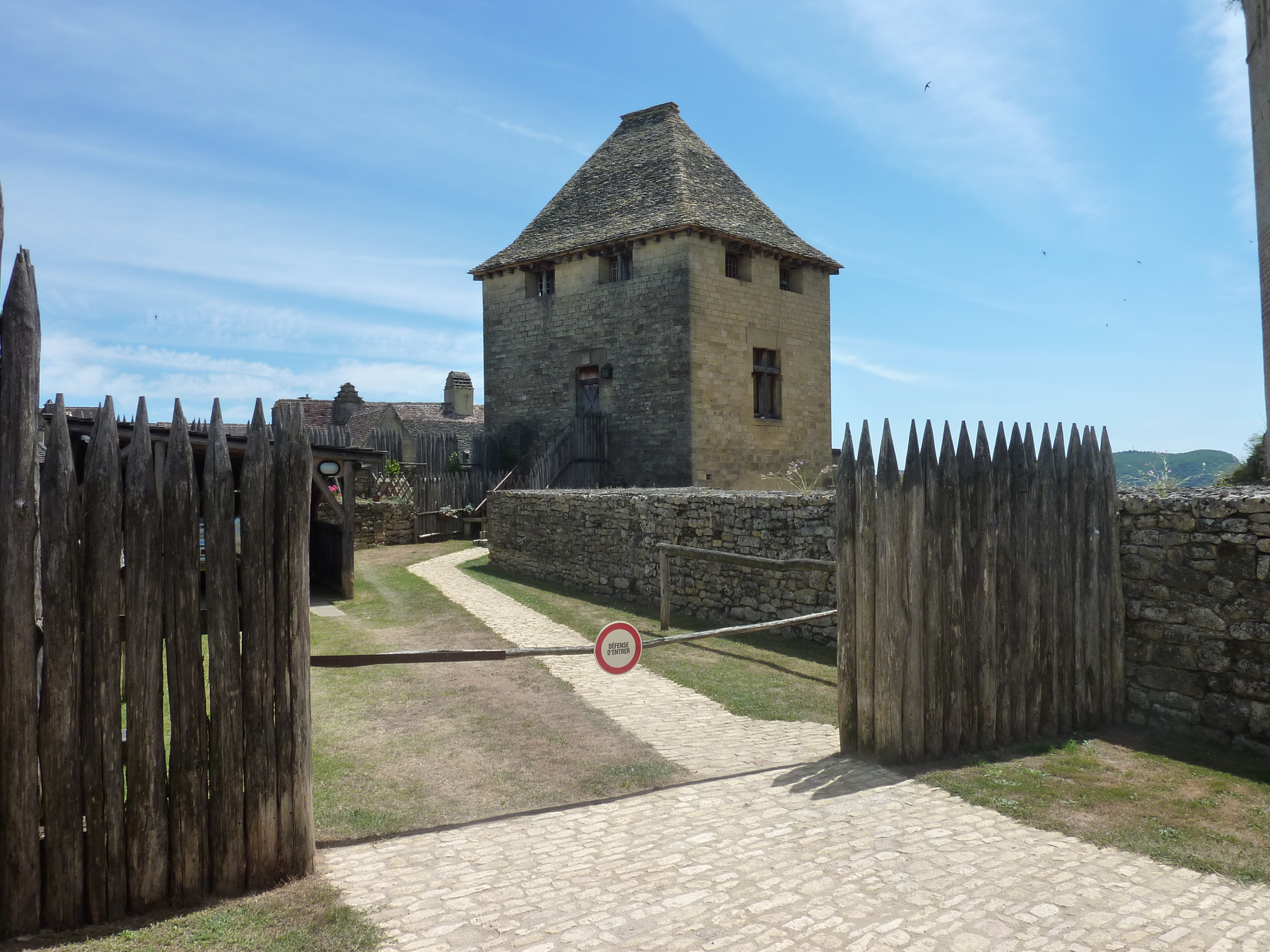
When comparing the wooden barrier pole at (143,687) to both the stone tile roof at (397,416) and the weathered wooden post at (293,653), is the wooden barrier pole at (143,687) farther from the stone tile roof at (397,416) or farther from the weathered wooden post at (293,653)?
the stone tile roof at (397,416)

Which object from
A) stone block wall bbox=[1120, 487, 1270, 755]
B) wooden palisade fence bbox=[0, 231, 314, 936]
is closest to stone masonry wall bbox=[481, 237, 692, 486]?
stone block wall bbox=[1120, 487, 1270, 755]

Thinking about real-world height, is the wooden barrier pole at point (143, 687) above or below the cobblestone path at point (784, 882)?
above

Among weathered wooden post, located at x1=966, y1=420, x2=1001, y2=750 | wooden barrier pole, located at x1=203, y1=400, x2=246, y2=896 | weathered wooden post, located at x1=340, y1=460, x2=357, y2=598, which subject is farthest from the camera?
weathered wooden post, located at x1=340, y1=460, x2=357, y2=598

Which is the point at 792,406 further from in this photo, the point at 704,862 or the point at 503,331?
the point at 704,862

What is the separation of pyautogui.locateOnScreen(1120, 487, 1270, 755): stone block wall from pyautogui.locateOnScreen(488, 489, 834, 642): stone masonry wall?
10.3 ft

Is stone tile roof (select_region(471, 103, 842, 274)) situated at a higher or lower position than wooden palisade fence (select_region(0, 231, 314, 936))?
higher

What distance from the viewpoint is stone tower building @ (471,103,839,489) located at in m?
20.4

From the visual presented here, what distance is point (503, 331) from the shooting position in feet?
78.6

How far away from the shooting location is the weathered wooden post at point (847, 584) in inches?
217

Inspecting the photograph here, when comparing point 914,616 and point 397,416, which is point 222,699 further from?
point 397,416

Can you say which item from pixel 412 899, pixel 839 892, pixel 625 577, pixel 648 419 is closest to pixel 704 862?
pixel 839 892

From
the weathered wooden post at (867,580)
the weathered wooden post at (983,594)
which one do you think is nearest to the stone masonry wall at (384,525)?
the weathered wooden post at (867,580)

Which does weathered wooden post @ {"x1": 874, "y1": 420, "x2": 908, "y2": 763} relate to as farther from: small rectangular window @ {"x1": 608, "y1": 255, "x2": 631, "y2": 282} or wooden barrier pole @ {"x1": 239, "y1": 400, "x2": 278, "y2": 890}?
small rectangular window @ {"x1": 608, "y1": 255, "x2": 631, "y2": 282}

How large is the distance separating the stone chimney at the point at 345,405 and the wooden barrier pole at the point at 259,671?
1411 inches
